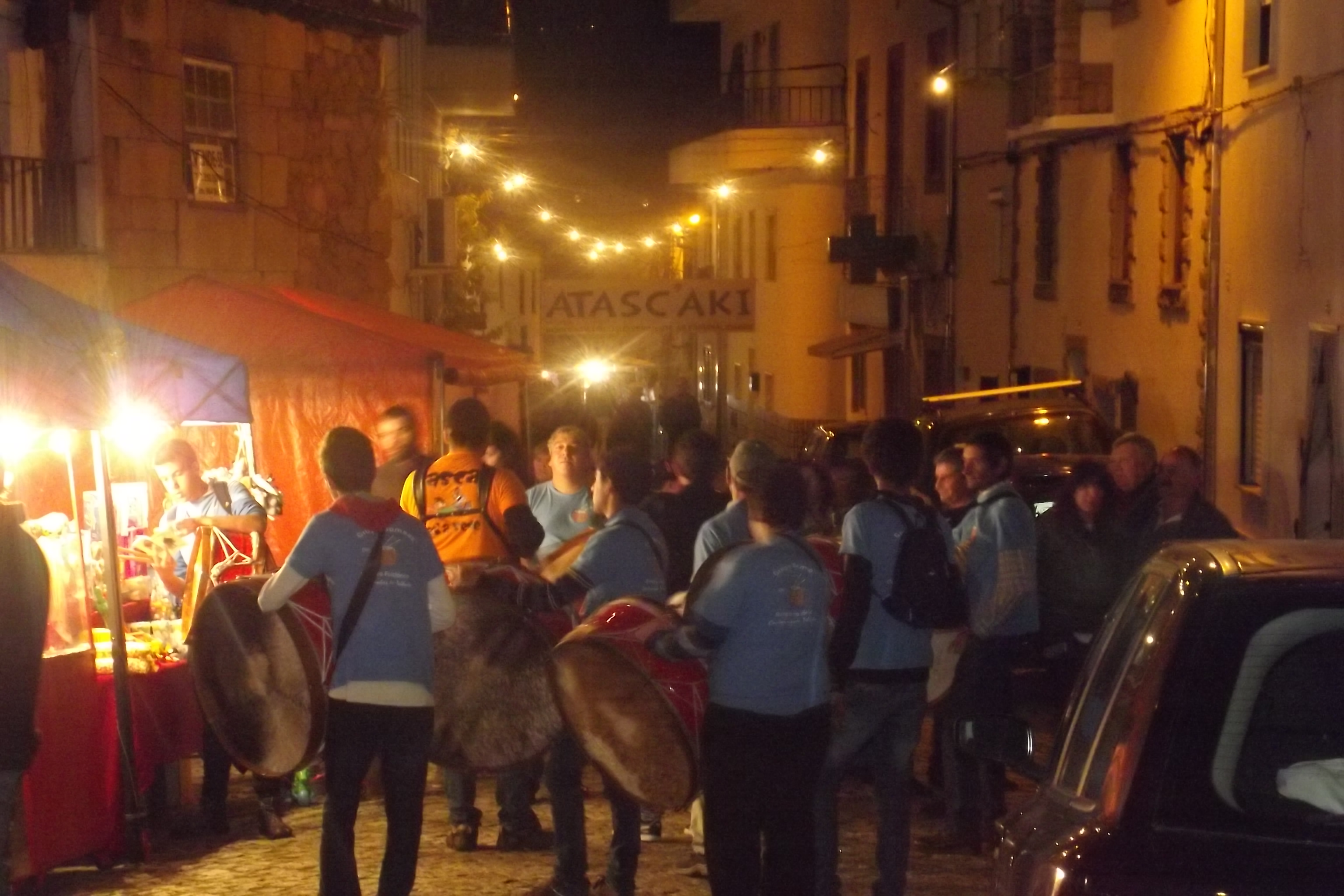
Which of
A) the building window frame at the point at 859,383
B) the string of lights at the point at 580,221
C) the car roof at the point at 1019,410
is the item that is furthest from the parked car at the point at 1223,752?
the building window frame at the point at 859,383

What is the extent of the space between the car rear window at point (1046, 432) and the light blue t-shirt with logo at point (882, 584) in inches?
305

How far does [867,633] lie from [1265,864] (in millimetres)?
3743

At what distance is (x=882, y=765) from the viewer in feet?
23.6

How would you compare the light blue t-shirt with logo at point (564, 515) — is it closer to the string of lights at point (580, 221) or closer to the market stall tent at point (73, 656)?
the market stall tent at point (73, 656)

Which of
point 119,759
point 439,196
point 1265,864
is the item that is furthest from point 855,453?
point 1265,864

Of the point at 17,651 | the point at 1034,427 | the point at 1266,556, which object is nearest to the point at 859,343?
the point at 1034,427

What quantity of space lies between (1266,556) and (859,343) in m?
29.8

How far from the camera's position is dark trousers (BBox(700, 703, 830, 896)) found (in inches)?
245

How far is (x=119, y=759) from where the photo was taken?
27.0 ft

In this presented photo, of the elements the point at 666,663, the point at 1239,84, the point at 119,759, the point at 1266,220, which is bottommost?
the point at 119,759

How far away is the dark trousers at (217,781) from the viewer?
8.83 metres

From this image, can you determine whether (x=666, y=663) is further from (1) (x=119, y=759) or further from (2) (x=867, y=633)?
(1) (x=119, y=759)

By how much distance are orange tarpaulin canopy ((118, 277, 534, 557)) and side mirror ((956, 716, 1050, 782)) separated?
896 centimetres

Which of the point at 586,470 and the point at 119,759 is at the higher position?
the point at 586,470
